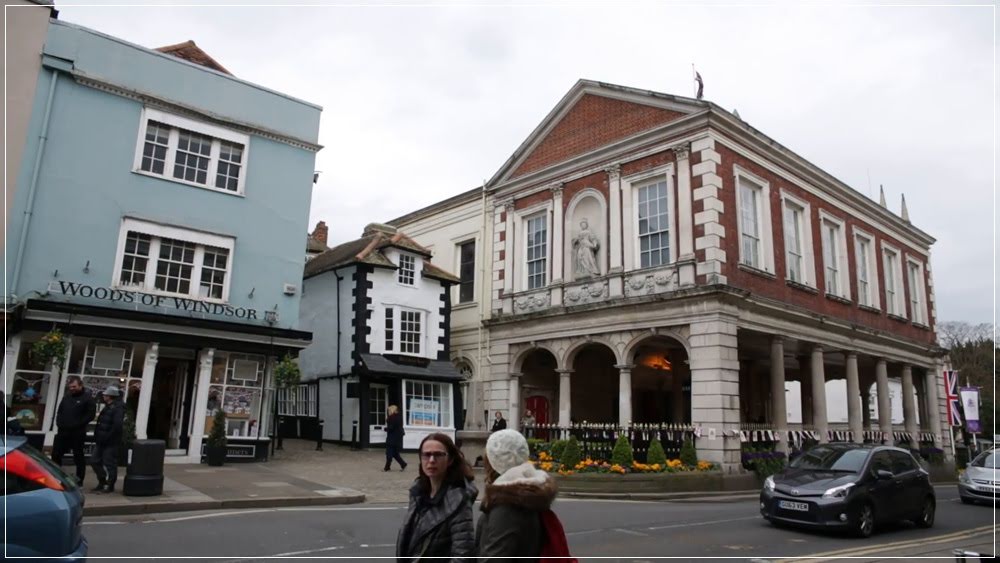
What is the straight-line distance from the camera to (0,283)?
1451cm

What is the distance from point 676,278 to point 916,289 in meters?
18.3

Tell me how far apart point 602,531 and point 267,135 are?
14.6 metres

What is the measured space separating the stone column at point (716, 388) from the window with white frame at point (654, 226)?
2.77 metres

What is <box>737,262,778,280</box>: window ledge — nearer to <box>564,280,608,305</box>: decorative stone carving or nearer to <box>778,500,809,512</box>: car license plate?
<box>564,280,608,305</box>: decorative stone carving

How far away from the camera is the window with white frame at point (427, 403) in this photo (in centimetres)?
2327

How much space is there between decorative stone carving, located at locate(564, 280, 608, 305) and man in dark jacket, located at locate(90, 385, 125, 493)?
1407 cm

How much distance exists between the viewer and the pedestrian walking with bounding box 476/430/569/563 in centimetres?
317

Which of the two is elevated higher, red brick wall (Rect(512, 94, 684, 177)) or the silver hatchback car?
red brick wall (Rect(512, 94, 684, 177))

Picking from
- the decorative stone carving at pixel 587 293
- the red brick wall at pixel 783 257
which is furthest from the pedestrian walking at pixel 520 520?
the decorative stone carving at pixel 587 293

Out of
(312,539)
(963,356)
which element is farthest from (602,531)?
(963,356)

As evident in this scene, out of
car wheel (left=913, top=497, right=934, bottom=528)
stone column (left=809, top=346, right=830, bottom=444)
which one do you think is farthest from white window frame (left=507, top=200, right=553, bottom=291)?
car wheel (left=913, top=497, right=934, bottom=528)

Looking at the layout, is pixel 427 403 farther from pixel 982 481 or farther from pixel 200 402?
pixel 982 481

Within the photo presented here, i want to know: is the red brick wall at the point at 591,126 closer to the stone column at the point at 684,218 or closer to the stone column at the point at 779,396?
the stone column at the point at 684,218

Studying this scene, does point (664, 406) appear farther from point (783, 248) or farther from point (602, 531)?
point (602, 531)
